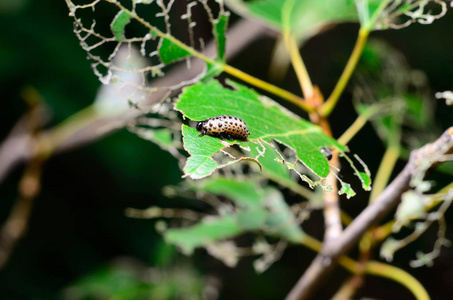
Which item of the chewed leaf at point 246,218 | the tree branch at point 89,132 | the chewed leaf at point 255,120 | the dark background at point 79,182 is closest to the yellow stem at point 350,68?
the chewed leaf at point 255,120

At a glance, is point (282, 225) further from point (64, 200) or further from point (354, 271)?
point (64, 200)

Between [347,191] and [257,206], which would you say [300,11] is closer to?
[257,206]

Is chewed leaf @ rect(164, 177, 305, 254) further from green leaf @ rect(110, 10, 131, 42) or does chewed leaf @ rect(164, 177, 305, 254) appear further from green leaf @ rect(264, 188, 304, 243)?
green leaf @ rect(110, 10, 131, 42)

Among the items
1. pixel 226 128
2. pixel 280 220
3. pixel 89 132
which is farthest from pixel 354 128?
pixel 89 132

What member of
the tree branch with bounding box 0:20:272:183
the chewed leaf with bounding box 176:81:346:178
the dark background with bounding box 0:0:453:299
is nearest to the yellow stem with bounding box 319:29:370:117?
the chewed leaf with bounding box 176:81:346:178

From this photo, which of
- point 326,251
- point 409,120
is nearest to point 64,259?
point 409,120

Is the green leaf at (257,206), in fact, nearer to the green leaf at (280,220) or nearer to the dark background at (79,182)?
the green leaf at (280,220)
